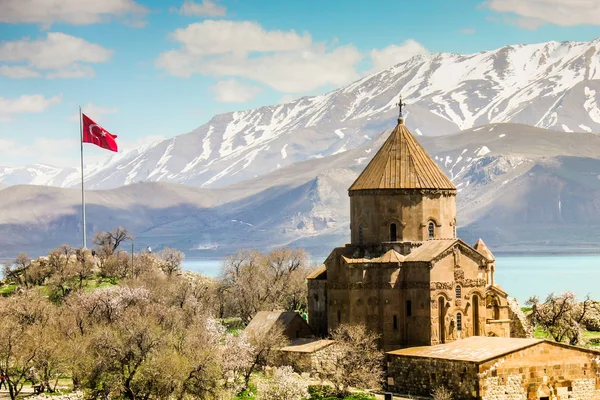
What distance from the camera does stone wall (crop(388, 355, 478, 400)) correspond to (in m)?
63.4

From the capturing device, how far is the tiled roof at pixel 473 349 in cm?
6431

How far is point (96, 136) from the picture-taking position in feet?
365

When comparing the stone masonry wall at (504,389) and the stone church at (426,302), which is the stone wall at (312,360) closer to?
the stone church at (426,302)

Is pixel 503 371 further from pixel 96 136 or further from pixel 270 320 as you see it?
pixel 96 136

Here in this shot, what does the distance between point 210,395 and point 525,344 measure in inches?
693

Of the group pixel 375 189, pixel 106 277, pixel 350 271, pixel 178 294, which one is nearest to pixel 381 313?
pixel 350 271

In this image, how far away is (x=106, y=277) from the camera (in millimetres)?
112375

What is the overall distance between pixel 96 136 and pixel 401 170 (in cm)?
4123

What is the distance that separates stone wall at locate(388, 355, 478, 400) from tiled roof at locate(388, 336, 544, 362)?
0.40m

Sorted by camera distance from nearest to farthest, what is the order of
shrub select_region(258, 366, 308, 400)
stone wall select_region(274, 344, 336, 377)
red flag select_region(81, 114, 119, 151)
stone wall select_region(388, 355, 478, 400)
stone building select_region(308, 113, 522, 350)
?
1. stone wall select_region(388, 355, 478, 400)
2. shrub select_region(258, 366, 308, 400)
3. stone building select_region(308, 113, 522, 350)
4. stone wall select_region(274, 344, 336, 377)
5. red flag select_region(81, 114, 119, 151)

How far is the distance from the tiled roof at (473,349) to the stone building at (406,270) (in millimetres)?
2421

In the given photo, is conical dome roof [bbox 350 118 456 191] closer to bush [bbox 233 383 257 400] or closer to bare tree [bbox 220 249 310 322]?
bush [bbox 233 383 257 400]

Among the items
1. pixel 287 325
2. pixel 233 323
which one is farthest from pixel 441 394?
pixel 233 323

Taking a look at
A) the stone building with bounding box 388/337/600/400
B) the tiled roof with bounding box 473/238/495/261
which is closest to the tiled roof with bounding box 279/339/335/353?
the stone building with bounding box 388/337/600/400
